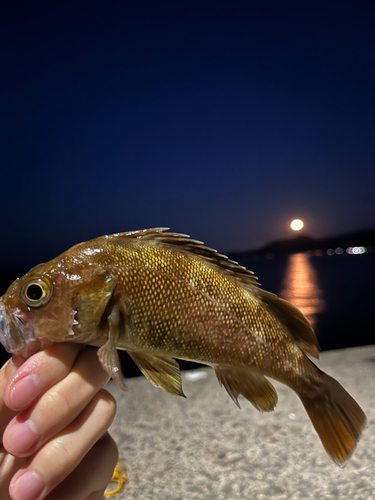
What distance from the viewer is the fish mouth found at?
3.95 feet

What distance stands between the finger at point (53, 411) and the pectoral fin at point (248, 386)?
45cm

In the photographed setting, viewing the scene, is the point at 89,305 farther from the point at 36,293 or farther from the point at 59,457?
the point at 59,457

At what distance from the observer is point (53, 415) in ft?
4.03

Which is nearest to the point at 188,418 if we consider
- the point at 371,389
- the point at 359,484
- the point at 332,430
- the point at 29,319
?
the point at 359,484

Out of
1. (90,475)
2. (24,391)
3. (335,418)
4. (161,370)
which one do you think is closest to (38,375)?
(24,391)

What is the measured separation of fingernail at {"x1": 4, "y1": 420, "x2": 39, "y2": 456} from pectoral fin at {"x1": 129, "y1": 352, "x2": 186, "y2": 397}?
390mm

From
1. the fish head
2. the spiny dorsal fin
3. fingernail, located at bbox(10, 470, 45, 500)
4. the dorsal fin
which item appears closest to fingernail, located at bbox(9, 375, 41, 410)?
the fish head

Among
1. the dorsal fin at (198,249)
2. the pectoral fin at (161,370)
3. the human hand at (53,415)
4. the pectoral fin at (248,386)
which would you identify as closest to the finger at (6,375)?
the human hand at (53,415)

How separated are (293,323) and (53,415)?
937 mm

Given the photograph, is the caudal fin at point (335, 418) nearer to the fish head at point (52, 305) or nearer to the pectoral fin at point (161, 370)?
the pectoral fin at point (161, 370)

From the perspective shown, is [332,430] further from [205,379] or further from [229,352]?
[205,379]

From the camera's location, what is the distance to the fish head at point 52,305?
3.98 feet

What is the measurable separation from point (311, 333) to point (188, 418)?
139 inches

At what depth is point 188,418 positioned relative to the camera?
14.9 ft
